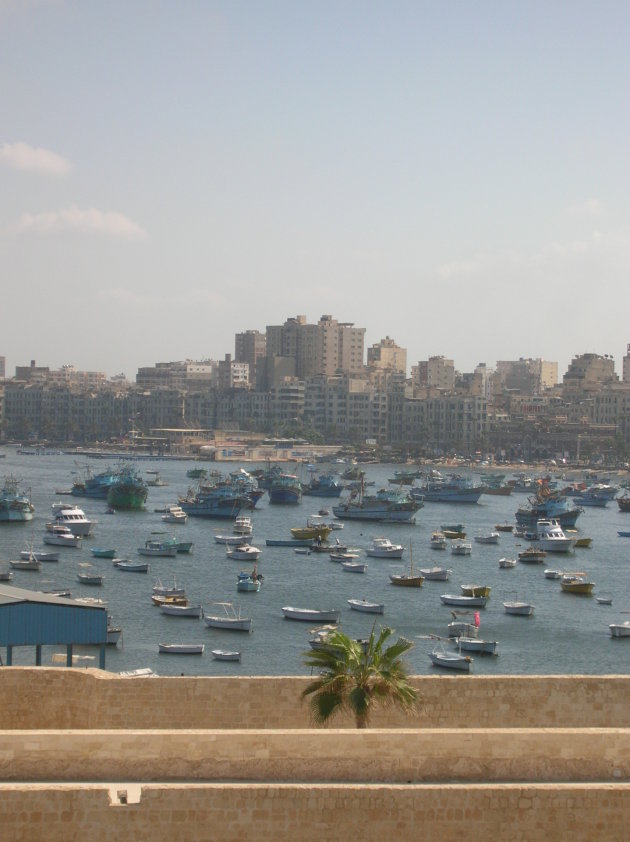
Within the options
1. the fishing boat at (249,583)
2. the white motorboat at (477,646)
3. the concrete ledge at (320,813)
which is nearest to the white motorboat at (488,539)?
the fishing boat at (249,583)

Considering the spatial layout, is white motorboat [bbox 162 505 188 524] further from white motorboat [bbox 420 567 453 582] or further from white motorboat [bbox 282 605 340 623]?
white motorboat [bbox 282 605 340 623]

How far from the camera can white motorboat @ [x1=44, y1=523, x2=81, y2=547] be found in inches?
2501

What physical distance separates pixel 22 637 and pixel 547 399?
580ft

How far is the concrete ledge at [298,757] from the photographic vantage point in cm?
1002

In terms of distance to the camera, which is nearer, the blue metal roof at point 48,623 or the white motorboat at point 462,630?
the blue metal roof at point 48,623

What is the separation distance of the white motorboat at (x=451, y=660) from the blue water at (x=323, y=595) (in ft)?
1.19

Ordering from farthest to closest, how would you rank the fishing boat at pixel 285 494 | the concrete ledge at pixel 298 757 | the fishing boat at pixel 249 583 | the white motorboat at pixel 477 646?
the fishing boat at pixel 285 494 < the fishing boat at pixel 249 583 < the white motorboat at pixel 477 646 < the concrete ledge at pixel 298 757

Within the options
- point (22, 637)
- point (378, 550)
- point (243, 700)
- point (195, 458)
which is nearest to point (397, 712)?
point (243, 700)

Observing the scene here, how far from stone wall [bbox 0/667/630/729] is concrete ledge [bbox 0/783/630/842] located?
7.54ft

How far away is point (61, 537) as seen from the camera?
63.9 m

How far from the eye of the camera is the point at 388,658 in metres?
12.5

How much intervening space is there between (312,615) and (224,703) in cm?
3125

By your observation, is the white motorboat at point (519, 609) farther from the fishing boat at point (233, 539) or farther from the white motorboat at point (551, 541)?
the fishing boat at point (233, 539)

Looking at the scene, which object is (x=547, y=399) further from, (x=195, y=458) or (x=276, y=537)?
(x=276, y=537)
